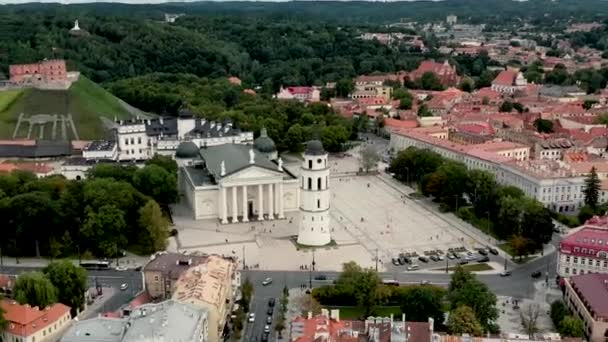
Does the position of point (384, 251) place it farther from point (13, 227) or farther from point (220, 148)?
point (13, 227)

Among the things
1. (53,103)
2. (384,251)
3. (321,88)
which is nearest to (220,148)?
(384,251)

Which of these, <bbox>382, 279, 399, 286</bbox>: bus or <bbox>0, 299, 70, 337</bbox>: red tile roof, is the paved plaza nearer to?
<bbox>382, 279, 399, 286</bbox>: bus

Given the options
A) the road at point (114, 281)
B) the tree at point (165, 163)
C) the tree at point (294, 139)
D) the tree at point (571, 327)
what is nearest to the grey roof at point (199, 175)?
the tree at point (165, 163)

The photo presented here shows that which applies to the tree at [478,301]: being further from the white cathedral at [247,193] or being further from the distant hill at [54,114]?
the distant hill at [54,114]

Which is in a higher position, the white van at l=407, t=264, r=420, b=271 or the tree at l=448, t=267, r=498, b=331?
Answer: the tree at l=448, t=267, r=498, b=331

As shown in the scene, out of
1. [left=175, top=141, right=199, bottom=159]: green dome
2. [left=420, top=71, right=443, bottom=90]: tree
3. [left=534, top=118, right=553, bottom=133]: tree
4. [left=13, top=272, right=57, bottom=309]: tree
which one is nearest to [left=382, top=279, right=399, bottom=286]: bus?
[left=13, top=272, right=57, bottom=309]: tree

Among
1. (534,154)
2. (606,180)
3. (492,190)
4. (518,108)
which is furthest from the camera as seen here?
(518,108)
